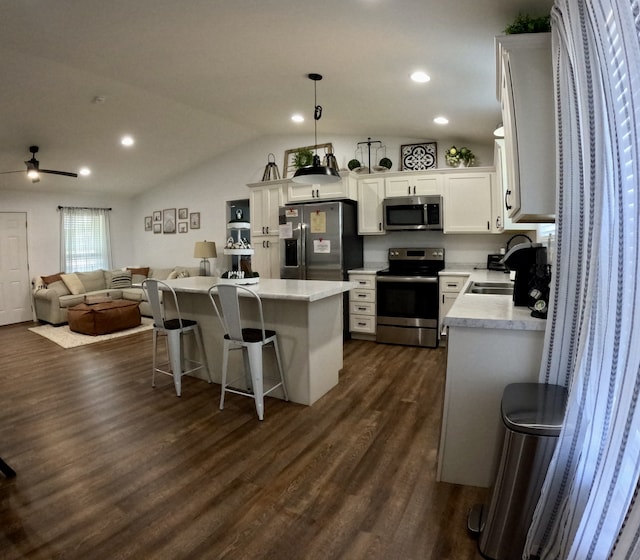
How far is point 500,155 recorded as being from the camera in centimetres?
350

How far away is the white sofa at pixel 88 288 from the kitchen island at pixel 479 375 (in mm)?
5411

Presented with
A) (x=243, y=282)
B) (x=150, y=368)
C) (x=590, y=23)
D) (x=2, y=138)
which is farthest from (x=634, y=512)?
(x=2, y=138)

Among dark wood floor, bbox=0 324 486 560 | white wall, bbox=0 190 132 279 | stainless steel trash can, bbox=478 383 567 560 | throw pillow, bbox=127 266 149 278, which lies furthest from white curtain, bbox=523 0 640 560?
white wall, bbox=0 190 132 279

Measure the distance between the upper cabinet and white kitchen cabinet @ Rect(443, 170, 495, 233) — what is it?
108 inches

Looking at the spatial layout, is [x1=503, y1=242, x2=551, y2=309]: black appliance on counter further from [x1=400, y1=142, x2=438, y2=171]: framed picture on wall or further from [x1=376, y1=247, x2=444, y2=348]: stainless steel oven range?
[x1=400, y1=142, x2=438, y2=171]: framed picture on wall

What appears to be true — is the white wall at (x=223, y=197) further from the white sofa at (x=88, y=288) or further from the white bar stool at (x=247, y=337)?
the white bar stool at (x=247, y=337)

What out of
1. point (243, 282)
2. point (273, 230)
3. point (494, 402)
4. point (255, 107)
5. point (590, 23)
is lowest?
point (494, 402)

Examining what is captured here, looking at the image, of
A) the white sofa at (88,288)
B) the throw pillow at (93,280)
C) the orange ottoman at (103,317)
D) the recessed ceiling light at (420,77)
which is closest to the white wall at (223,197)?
the white sofa at (88,288)

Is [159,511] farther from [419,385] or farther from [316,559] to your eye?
[419,385]

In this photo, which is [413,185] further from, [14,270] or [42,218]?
[14,270]

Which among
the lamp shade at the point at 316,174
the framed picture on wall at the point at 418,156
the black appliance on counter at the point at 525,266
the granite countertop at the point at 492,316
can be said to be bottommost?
the granite countertop at the point at 492,316

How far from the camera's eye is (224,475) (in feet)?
7.02

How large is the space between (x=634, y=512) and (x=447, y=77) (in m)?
2.88

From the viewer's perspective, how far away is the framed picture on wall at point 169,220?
7.49 m
